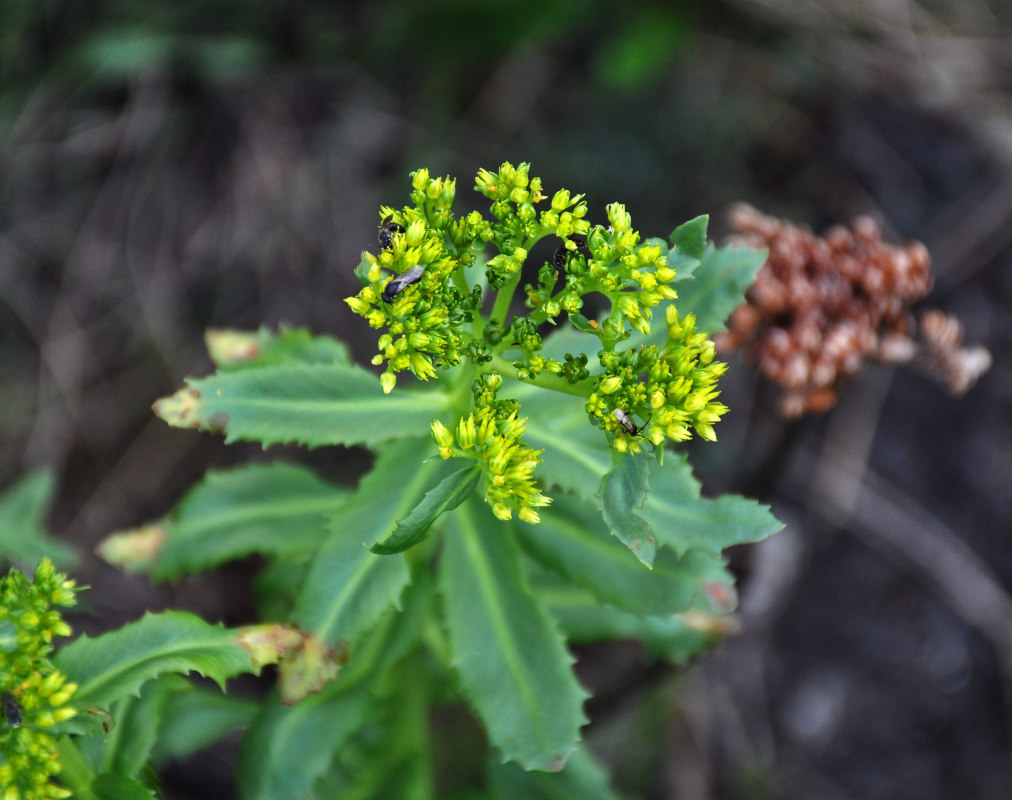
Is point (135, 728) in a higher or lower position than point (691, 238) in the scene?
lower

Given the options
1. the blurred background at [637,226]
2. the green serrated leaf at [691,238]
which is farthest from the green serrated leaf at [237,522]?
the blurred background at [637,226]

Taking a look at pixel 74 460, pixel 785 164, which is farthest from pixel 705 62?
pixel 74 460

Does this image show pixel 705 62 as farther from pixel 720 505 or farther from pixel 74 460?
pixel 74 460

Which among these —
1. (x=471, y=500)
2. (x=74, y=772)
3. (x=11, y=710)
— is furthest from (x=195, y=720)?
(x=471, y=500)

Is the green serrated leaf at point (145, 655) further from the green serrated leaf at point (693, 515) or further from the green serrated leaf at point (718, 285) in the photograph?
the green serrated leaf at point (718, 285)

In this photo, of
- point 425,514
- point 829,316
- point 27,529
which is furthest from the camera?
point 27,529

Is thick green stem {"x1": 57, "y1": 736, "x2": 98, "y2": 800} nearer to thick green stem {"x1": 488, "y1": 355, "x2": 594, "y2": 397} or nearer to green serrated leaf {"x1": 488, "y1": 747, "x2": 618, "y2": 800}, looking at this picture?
green serrated leaf {"x1": 488, "y1": 747, "x2": 618, "y2": 800}

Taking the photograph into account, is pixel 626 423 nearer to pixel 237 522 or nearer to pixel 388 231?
pixel 388 231
